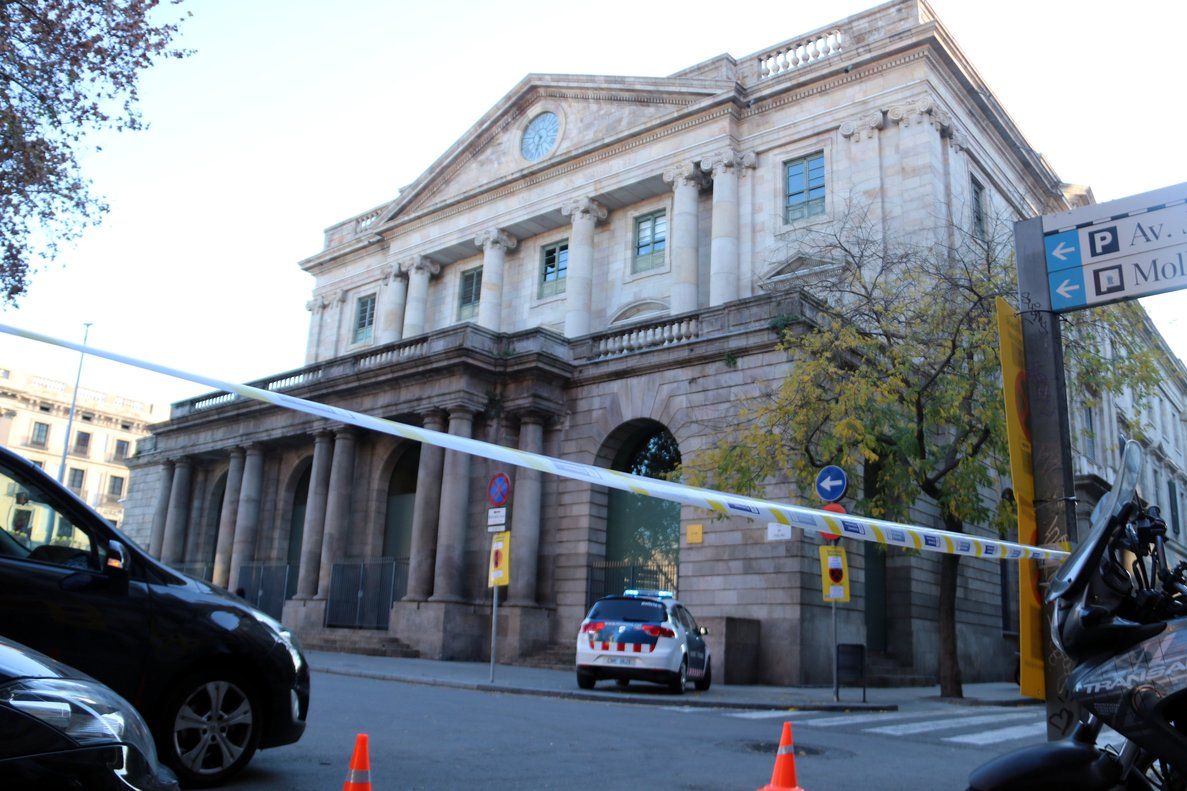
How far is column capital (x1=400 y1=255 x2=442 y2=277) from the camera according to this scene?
4078 centimetres

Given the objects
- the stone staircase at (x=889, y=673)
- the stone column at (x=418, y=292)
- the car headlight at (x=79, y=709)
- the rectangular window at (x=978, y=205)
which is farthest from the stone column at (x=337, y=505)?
the car headlight at (x=79, y=709)

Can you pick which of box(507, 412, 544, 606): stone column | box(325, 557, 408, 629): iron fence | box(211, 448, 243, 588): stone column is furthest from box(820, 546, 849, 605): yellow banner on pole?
box(211, 448, 243, 588): stone column

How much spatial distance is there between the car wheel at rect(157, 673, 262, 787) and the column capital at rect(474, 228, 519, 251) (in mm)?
32280

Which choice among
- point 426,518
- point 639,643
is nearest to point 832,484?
point 639,643

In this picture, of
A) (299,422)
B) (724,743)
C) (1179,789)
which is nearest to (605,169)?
(299,422)

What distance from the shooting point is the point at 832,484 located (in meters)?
14.8

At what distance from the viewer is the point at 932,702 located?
1714 centimetres

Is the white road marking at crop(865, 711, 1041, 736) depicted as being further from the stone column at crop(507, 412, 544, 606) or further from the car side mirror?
the stone column at crop(507, 412, 544, 606)

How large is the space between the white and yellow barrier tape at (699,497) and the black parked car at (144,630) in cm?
158

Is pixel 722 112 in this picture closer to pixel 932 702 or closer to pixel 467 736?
pixel 932 702

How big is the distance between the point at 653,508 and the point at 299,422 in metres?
11.6

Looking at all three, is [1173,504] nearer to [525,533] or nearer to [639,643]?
[525,533]

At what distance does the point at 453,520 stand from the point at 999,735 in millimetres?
14608

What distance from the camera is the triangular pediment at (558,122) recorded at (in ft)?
110
